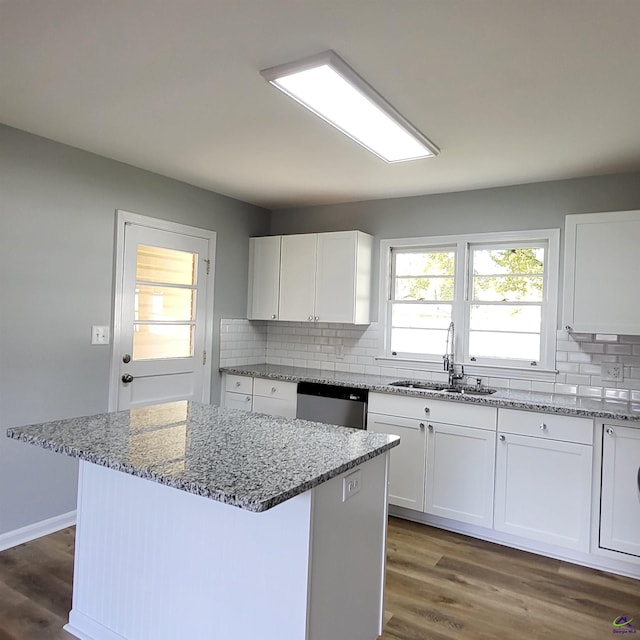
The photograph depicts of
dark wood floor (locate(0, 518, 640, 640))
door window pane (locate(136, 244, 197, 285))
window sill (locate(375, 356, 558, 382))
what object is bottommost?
dark wood floor (locate(0, 518, 640, 640))

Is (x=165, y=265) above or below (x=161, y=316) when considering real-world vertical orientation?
above

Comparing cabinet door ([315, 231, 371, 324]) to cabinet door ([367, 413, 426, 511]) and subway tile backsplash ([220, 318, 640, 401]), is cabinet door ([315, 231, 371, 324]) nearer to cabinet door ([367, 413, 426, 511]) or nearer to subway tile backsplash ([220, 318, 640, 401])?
subway tile backsplash ([220, 318, 640, 401])

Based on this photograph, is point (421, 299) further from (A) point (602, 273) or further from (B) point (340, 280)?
(A) point (602, 273)

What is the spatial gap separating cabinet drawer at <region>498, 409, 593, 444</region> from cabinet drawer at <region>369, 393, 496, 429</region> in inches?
3.6

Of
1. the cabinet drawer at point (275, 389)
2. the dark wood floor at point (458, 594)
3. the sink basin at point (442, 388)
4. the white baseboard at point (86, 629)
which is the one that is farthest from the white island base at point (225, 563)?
the cabinet drawer at point (275, 389)

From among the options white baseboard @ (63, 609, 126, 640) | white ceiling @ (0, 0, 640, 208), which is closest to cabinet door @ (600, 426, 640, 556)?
white ceiling @ (0, 0, 640, 208)

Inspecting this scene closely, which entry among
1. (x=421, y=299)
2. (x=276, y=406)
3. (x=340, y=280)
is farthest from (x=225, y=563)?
(x=421, y=299)

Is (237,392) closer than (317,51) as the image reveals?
No

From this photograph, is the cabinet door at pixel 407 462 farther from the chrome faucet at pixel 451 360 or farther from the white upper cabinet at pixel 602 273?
the white upper cabinet at pixel 602 273

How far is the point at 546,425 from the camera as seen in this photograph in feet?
9.89

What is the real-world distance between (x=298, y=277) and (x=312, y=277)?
0.48 ft

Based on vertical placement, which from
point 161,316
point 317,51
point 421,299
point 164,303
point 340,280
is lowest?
point 161,316

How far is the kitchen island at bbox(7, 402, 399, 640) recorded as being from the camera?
1603 millimetres

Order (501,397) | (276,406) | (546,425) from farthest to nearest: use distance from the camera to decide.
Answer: (276,406) → (501,397) → (546,425)
